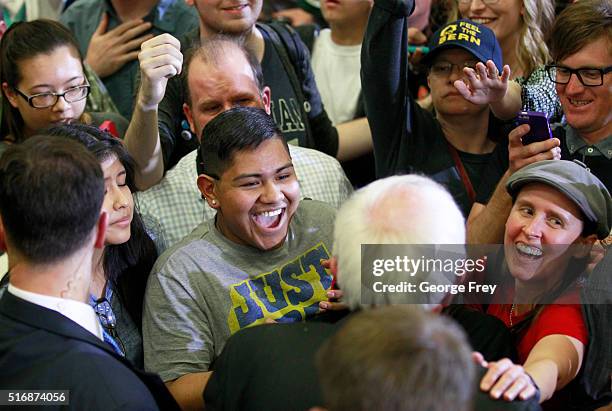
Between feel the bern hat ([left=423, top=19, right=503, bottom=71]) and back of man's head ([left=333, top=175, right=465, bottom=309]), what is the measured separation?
0.92m

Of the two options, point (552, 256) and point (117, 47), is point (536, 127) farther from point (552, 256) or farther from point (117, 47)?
point (117, 47)

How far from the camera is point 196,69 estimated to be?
2590mm

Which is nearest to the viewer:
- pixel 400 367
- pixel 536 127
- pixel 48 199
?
pixel 400 367

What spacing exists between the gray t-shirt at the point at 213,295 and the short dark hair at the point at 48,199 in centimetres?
49

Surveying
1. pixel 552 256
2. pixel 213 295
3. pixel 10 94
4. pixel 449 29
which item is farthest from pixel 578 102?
pixel 10 94

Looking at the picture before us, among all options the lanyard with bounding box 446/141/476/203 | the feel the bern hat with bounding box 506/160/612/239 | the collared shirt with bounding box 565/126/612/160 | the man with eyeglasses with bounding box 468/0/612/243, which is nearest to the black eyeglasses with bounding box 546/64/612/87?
the man with eyeglasses with bounding box 468/0/612/243

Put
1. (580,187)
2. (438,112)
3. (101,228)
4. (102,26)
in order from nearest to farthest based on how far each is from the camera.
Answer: (101,228)
(580,187)
(438,112)
(102,26)

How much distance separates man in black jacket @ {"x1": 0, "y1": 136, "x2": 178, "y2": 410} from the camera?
1.48 m

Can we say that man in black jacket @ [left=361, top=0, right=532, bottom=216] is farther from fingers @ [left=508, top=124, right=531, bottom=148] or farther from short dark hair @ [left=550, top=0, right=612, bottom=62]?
fingers @ [left=508, top=124, right=531, bottom=148]

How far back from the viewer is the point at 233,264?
207 cm

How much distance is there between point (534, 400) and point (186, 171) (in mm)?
1415

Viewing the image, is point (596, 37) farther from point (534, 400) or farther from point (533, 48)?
point (534, 400)

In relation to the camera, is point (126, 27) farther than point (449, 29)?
Yes

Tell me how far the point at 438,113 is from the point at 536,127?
45 cm
